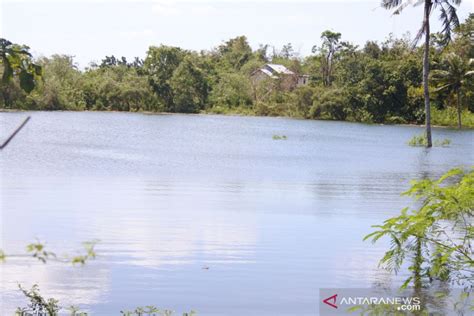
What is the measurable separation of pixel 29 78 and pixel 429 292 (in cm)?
527

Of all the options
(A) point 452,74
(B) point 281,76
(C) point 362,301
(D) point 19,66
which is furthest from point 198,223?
(B) point 281,76

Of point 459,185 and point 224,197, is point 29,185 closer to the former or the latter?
point 224,197

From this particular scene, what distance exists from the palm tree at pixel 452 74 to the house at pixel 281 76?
70.0 ft

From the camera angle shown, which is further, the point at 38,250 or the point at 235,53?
the point at 235,53

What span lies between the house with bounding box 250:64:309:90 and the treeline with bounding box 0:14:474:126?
65cm

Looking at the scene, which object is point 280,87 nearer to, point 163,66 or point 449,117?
point 163,66

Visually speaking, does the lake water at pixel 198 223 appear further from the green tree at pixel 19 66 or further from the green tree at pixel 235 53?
the green tree at pixel 235 53

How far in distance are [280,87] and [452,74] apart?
75.0 ft

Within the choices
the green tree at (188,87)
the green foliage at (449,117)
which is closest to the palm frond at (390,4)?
the green foliage at (449,117)

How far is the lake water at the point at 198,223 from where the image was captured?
7.30 meters

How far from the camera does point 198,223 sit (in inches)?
444

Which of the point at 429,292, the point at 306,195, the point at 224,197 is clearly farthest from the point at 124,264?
the point at 306,195

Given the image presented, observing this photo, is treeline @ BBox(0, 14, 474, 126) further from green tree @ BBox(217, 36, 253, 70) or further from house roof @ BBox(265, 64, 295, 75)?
green tree @ BBox(217, 36, 253, 70)

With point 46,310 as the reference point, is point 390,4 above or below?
above
